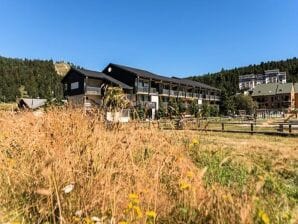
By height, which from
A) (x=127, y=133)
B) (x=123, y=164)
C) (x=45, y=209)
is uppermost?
(x=127, y=133)

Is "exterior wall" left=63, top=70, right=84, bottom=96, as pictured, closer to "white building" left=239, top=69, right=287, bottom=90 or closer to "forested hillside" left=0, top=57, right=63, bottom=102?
"forested hillside" left=0, top=57, right=63, bottom=102

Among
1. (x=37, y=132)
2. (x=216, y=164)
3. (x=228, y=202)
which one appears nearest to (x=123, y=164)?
(x=228, y=202)

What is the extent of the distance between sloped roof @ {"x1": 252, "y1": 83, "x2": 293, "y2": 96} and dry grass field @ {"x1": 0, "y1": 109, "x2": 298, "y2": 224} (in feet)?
287

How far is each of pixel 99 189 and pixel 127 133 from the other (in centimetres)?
122

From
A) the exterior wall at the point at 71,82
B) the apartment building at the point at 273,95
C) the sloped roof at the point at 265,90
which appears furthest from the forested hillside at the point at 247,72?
the exterior wall at the point at 71,82

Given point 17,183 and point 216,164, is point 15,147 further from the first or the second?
point 216,164

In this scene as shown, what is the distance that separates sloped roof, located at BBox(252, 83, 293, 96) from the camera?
8650cm

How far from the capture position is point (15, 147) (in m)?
4.48

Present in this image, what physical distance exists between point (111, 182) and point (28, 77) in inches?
3936

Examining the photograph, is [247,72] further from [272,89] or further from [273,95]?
[273,95]

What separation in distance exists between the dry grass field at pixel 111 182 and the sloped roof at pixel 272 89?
8733 cm

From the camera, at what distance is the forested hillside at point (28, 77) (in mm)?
84875

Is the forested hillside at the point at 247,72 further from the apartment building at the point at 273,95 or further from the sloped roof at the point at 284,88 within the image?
the sloped roof at the point at 284,88

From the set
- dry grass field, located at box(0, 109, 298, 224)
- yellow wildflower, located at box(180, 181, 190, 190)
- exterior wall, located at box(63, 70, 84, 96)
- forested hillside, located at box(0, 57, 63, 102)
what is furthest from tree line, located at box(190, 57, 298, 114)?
yellow wildflower, located at box(180, 181, 190, 190)
